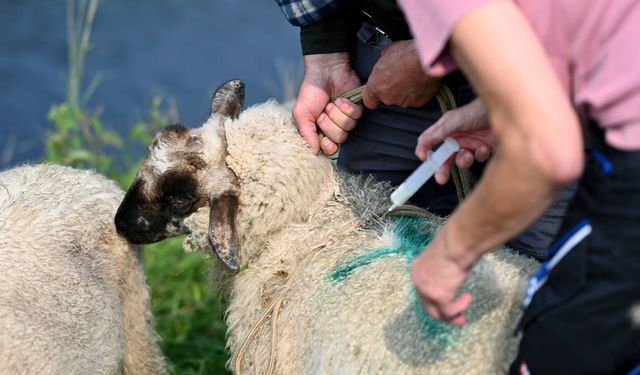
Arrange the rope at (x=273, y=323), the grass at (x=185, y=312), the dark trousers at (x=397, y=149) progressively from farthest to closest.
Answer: the grass at (x=185, y=312)
the dark trousers at (x=397, y=149)
the rope at (x=273, y=323)

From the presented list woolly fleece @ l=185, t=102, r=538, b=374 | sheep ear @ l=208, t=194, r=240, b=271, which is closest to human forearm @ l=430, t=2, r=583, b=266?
woolly fleece @ l=185, t=102, r=538, b=374

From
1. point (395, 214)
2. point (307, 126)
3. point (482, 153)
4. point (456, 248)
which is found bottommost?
point (395, 214)

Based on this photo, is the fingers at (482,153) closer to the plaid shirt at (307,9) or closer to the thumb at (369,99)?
the thumb at (369,99)

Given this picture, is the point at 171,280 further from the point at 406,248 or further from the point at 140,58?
the point at 140,58

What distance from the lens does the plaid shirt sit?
2762 mm

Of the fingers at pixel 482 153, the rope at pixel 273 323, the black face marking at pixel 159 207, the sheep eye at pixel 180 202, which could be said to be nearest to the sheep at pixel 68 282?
the black face marking at pixel 159 207

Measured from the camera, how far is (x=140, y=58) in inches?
304

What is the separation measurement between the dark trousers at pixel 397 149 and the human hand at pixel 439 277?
0.94 metres

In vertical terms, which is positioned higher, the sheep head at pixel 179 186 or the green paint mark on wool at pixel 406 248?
the sheep head at pixel 179 186

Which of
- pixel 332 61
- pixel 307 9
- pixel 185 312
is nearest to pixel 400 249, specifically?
pixel 332 61

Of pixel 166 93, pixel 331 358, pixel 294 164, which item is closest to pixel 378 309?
pixel 331 358

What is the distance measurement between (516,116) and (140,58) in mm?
6547

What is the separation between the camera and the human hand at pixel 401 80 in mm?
2525

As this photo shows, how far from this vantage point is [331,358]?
229cm
